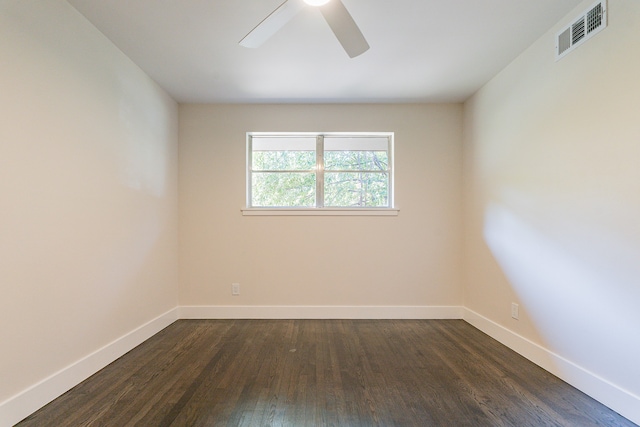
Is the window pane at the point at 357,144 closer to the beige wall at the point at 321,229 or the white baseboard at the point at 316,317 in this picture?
the beige wall at the point at 321,229

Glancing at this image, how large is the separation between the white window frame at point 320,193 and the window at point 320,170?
1 centimetres

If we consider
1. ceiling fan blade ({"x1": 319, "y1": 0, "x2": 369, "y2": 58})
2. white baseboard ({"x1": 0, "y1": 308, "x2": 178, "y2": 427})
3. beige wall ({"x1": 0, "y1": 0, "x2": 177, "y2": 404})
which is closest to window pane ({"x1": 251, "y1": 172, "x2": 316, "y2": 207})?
beige wall ({"x1": 0, "y1": 0, "x2": 177, "y2": 404})

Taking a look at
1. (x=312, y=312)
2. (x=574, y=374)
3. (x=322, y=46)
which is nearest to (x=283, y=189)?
(x=312, y=312)

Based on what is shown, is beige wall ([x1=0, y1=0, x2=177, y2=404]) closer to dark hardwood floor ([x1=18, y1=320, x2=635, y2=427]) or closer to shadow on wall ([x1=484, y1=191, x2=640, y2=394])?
dark hardwood floor ([x1=18, y1=320, x2=635, y2=427])

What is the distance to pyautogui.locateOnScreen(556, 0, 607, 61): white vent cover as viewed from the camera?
1810 millimetres

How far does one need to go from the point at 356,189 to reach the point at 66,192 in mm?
2662

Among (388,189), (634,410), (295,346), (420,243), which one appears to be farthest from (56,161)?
(634,410)

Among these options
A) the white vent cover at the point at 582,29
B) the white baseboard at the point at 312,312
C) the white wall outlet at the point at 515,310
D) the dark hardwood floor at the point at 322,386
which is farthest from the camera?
the white baseboard at the point at 312,312

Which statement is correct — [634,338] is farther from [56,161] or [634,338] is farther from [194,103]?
[194,103]

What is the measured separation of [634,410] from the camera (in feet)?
5.31

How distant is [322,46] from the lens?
240 cm

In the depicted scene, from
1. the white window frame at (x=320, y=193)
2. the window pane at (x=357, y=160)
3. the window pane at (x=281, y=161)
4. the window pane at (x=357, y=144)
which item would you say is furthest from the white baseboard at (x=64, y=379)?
the window pane at (x=357, y=144)

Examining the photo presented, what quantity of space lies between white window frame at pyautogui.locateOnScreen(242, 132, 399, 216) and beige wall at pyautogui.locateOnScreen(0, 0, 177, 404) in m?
1.06

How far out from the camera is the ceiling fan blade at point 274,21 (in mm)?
1517
